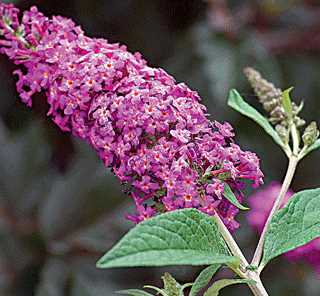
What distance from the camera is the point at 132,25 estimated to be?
2293mm

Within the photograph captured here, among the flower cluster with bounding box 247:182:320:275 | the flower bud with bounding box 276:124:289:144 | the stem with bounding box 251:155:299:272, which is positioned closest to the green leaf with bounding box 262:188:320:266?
the stem with bounding box 251:155:299:272

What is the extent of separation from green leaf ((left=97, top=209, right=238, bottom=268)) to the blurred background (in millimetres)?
861

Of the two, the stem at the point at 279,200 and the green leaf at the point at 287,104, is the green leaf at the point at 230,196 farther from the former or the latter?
the green leaf at the point at 287,104

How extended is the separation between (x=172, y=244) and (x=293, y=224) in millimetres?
187

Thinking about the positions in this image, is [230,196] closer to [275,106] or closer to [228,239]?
[228,239]

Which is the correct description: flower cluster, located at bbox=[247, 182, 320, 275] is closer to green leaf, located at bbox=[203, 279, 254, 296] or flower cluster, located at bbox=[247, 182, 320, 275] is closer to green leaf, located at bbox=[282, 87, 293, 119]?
green leaf, located at bbox=[282, 87, 293, 119]

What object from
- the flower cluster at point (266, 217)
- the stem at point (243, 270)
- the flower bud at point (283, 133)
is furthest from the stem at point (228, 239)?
the flower cluster at point (266, 217)

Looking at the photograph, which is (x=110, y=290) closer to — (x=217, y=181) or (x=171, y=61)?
(x=171, y=61)

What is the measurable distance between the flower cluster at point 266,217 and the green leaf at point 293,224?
584 mm

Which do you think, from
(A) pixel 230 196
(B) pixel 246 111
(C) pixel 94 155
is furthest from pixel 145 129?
(C) pixel 94 155

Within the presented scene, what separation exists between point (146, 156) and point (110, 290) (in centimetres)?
90

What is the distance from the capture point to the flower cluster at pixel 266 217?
1528 millimetres

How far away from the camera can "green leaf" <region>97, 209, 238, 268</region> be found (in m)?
0.74

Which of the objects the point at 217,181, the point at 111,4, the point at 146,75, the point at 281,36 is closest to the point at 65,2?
the point at 111,4
